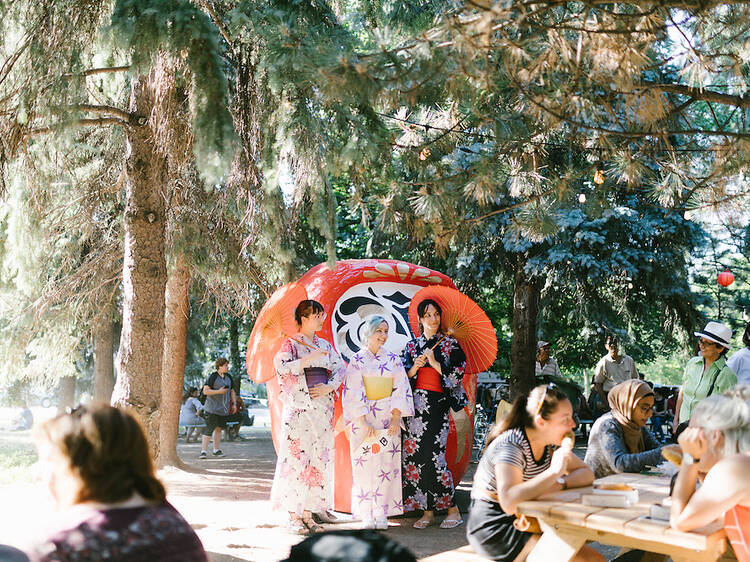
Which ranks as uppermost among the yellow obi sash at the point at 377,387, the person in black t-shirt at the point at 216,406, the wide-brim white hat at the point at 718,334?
the wide-brim white hat at the point at 718,334

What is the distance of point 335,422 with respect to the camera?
256 inches

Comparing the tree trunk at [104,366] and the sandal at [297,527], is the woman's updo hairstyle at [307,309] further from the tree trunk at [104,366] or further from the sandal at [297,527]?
the tree trunk at [104,366]

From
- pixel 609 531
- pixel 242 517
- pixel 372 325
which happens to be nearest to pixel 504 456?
pixel 609 531

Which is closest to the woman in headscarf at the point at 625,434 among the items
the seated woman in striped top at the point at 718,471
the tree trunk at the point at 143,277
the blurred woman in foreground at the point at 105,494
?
the seated woman in striped top at the point at 718,471

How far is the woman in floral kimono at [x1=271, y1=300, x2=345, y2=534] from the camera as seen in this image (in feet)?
20.1

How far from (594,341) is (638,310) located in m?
1.91

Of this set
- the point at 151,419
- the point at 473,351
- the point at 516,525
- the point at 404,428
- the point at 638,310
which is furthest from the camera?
the point at 638,310

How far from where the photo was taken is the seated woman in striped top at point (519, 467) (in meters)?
3.47

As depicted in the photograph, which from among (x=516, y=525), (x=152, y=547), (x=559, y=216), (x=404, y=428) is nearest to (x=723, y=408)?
(x=516, y=525)

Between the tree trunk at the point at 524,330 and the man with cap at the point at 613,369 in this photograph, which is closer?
the tree trunk at the point at 524,330

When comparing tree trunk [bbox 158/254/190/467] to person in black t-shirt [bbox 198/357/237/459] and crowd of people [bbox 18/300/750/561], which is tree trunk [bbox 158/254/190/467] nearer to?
person in black t-shirt [bbox 198/357/237/459]

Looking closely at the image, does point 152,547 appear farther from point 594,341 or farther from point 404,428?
point 594,341

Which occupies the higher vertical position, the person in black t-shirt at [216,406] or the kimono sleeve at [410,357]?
the kimono sleeve at [410,357]

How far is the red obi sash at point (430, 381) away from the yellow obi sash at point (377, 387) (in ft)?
1.11
